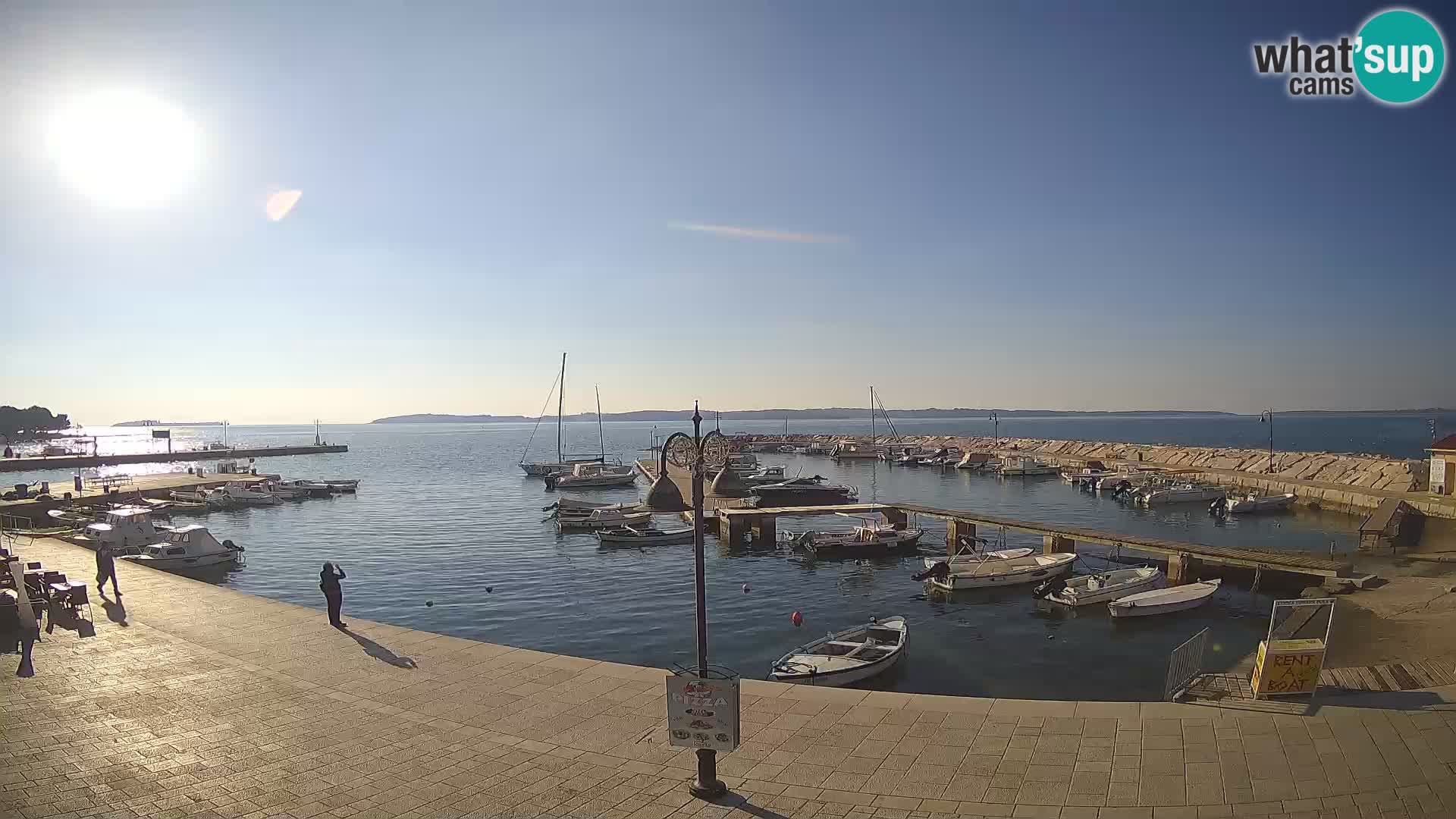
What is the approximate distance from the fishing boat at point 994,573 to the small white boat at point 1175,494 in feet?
102

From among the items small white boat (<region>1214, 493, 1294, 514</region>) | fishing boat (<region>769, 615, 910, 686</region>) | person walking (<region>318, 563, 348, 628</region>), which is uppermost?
person walking (<region>318, 563, 348, 628</region>)

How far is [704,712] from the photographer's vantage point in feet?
27.7

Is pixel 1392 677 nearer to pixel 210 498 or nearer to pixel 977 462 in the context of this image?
pixel 210 498

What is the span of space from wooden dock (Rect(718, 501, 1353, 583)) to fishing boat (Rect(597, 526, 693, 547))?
2.30 meters

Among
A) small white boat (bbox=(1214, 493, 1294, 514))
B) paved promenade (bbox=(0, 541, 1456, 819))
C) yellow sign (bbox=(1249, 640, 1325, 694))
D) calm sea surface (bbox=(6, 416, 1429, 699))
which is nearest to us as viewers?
paved promenade (bbox=(0, 541, 1456, 819))

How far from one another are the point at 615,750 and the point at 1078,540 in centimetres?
3050

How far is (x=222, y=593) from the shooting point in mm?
19031

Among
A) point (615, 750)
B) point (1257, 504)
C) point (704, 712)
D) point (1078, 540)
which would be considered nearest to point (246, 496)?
point (1078, 540)

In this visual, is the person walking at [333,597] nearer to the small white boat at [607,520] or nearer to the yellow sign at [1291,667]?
the yellow sign at [1291,667]

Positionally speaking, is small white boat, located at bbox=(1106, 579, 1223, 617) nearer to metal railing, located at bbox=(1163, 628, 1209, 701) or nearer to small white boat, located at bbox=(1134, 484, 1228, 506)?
metal railing, located at bbox=(1163, 628, 1209, 701)

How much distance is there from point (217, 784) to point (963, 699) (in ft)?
31.7

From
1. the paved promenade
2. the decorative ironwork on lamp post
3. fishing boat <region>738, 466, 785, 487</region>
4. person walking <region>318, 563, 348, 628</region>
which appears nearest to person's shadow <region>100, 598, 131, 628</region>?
the paved promenade

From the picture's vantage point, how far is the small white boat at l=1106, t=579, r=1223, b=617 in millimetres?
25359

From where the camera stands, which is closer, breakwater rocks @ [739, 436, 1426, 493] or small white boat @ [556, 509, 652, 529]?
small white boat @ [556, 509, 652, 529]
